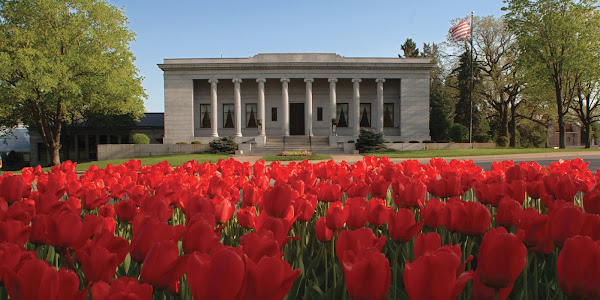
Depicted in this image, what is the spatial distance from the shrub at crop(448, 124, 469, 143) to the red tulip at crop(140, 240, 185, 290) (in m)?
41.0

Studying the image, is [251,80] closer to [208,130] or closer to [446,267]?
[208,130]

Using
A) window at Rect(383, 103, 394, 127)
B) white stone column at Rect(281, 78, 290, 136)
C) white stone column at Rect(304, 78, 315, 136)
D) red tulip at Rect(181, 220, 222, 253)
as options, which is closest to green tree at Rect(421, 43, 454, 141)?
window at Rect(383, 103, 394, 127)

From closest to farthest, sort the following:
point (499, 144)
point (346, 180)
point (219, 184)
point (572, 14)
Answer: point (219, 184) → point (346, 180) → point (572, 14) → point (499, 144)

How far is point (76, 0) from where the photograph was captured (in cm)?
3058

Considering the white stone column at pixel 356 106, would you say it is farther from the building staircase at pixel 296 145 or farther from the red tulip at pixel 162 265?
the red tulip at pixel 162 265

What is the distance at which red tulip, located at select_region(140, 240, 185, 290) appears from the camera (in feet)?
4.21

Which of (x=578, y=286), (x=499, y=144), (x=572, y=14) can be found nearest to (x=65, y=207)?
(x=578, y=286)

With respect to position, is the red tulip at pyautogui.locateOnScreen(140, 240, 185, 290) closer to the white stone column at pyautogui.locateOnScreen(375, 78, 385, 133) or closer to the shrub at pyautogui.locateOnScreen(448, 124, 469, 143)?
the shrub at pyautogui.locateOnScreen(448, 124, 469, 143)

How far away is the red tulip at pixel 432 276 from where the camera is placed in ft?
3.52

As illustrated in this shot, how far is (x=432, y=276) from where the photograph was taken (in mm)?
1090

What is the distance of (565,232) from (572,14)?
42499 millimetres

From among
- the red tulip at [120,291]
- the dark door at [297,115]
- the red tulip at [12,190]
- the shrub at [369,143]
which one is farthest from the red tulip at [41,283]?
Answer: the dark door at [297,115]

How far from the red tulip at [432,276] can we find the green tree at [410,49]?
65.4 meters

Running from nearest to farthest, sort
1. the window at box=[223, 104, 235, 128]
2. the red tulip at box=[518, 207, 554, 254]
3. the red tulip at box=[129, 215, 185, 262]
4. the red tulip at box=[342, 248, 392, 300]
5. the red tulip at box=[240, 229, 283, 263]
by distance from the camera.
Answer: the red tulip at box=[342, 248, 392, 300] → the red tulip at box=[240, 229, 283, 263] → the red tulip at box=[129, 215, 185, 262] → the red tulip at box=[518, 207, 554, 254] → the window at box=[223, 104, 235, 128]
